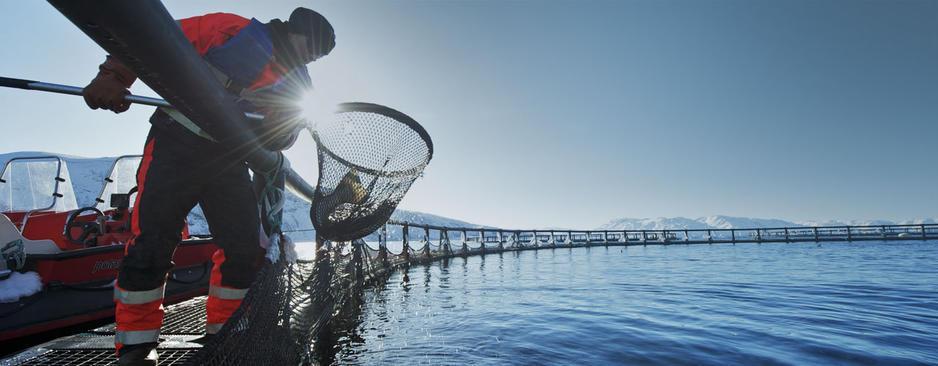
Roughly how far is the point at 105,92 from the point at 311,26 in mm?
1059

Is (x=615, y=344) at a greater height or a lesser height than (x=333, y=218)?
lesser

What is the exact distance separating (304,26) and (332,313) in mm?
3489

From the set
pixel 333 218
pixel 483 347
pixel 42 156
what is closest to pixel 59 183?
pixel 42 156

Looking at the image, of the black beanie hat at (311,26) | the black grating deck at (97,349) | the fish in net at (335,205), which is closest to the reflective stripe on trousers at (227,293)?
the fish in net at (335,205)

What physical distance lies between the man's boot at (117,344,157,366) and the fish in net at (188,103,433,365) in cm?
47

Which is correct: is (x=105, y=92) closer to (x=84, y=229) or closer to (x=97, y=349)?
(x=97, y=349)

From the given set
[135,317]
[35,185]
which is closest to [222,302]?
[135,317]

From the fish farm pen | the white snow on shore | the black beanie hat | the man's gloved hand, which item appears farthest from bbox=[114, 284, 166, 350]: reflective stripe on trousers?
the white snow on shore

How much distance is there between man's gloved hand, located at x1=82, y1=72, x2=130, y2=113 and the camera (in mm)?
1613

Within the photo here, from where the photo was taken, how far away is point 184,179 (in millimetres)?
2160

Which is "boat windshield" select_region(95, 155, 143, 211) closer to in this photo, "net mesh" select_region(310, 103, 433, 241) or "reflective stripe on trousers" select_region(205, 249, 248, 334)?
"net mesh" select_region(310, 103, 433, 241)

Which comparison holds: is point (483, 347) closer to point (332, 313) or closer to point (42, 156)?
point (332, 313)

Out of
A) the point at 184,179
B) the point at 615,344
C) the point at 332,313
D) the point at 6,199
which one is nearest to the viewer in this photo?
the point at 184,179

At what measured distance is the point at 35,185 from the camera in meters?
5.57
